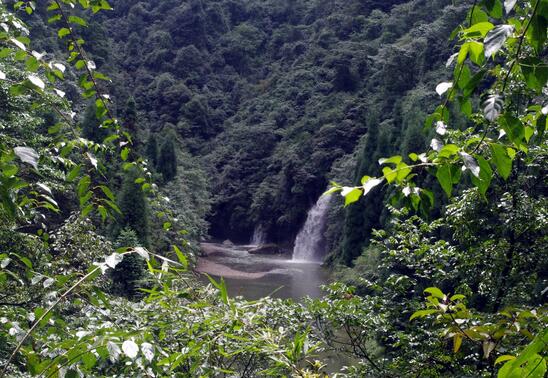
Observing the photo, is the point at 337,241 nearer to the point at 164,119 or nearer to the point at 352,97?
the point at 352,97

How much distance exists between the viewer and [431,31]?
908 inches

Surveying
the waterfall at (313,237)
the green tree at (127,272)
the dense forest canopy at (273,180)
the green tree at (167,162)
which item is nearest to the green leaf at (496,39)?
the dense forest canopy at (273,180)

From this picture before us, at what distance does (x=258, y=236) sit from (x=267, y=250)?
2357mm

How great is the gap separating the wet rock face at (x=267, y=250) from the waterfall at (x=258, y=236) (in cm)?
124

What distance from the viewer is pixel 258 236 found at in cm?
2686

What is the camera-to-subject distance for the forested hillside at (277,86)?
76.3ft

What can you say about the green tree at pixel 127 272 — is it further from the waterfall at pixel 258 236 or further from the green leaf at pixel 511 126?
the waterfall at pixel 258 236

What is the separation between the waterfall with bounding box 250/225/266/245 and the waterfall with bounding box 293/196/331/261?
2960mm

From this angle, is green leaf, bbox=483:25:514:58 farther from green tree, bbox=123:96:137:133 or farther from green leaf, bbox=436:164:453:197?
green tree, bbox=123:96:137:133

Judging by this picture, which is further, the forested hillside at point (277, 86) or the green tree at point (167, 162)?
the forested hillside at point (277, 86)

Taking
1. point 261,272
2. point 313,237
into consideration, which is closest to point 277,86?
point 313,237

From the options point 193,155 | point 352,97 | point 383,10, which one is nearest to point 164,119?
point 193,155

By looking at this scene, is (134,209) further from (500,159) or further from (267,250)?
(500,159)

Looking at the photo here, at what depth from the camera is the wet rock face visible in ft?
79.9
